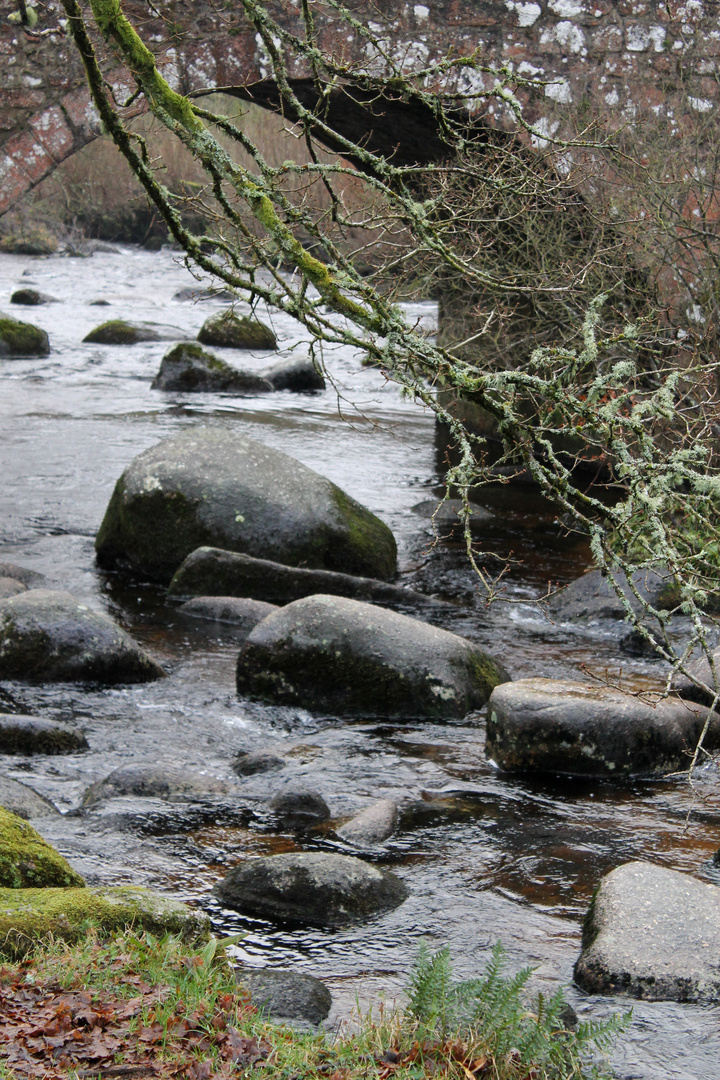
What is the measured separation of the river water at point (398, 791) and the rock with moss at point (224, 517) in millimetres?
436

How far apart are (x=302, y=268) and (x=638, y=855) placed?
3.19 m

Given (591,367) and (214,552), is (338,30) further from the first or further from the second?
(214,552)

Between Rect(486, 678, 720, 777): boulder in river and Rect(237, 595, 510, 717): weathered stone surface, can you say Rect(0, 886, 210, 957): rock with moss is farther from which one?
Rect(237, 595, 510, 717): weathered stone surface

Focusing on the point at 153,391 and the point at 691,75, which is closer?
the point at 691,75

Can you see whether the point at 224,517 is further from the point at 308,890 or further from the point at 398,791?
the point at 308,890

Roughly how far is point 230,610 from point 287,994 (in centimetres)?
487

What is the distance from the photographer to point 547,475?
164 inches

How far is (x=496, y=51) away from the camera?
39.4ft

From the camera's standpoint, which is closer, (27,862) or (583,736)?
(27,862)

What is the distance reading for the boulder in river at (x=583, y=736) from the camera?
6238 millimetres

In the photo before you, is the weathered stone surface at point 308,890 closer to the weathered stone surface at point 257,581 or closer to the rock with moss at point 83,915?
the rock with moss at point 83,915

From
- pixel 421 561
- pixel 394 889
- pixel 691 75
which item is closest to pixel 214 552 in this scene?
pixel 421 561

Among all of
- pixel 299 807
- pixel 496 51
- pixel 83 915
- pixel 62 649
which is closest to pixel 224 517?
pixel 62 649

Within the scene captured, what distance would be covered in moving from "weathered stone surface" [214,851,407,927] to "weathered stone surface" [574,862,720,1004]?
916 mm
